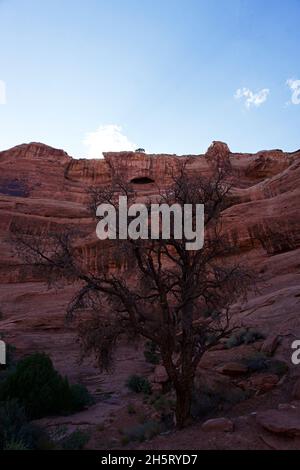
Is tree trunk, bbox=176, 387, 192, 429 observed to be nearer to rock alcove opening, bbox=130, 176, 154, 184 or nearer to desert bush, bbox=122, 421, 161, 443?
desert bush, bbox=122, 421, 161, 443

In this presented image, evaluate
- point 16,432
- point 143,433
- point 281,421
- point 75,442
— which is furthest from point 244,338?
point 16,432

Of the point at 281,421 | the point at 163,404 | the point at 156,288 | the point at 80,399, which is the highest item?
the point at 156,288

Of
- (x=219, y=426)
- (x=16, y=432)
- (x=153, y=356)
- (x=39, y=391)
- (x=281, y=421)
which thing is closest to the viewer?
(x=281, y=421)

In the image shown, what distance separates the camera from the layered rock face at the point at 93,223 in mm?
16938

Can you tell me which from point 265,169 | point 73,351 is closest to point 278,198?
point 73,351

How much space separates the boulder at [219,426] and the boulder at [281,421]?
0.48 meters

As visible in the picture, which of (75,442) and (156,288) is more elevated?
(156,288)

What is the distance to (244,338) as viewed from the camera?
522 inches

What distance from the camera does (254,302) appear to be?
57.8ft

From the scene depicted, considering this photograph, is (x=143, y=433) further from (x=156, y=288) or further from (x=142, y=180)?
(x=142, y=180)

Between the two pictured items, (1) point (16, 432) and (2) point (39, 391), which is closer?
(1) point (16, 432)

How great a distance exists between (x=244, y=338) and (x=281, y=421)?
6791 millimetres

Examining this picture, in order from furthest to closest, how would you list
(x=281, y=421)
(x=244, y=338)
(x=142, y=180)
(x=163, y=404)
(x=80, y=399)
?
(x=142, y=180) → (x=244, y=338) → (x=80, y=399) → (x=163, y=404) → (x=281, y=421)

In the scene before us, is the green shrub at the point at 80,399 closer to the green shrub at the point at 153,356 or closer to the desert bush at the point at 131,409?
the desert bush at the point at 131,409
